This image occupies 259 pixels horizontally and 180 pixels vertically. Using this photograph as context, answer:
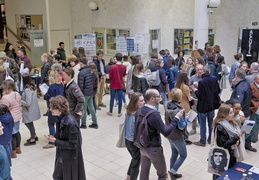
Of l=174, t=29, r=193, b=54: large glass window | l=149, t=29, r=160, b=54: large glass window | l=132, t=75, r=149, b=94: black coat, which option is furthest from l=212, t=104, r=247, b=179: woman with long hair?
l=174, t=29, r=193, b=54: large glass window

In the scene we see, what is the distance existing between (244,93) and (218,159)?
2.30 meters

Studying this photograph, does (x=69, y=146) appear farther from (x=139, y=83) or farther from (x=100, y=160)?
(x=139, y=83)

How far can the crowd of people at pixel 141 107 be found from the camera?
4.36 meters

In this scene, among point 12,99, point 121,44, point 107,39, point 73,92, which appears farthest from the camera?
point 107,39

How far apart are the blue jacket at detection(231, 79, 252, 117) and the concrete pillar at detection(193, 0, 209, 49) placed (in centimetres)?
724

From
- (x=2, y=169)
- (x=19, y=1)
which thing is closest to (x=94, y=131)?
(x=2, y=169)

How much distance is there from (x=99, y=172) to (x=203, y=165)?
76.6 inches

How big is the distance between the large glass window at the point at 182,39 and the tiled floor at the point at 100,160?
27.0 feet

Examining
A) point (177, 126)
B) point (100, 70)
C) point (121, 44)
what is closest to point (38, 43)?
point (121, 44)

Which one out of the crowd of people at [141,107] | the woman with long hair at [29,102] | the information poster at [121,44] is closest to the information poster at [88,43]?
the information poster at [121,44]

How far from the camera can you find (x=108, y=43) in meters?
15.1

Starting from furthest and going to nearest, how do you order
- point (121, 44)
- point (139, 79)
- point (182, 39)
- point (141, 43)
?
point (182, 39) < point (121, 44) < point (141, 43) < point (139, 79)

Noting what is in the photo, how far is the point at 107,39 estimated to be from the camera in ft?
49.5

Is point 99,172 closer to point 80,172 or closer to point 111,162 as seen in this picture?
point 111,162
